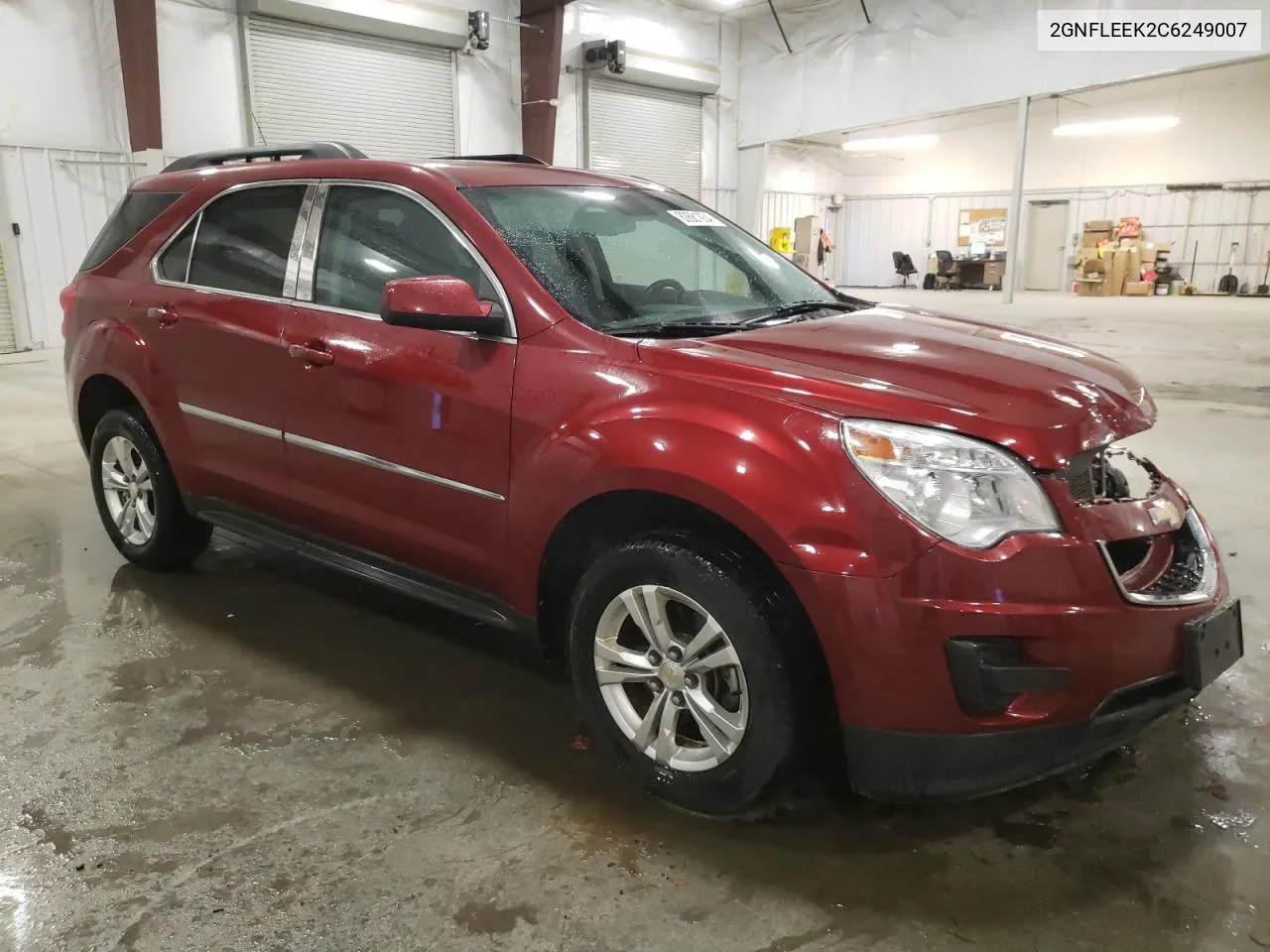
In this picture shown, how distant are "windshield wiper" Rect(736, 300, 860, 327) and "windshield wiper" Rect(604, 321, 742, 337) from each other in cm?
8

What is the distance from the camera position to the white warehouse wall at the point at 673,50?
49.4ft

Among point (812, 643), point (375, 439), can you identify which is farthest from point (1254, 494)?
point (375, 439)

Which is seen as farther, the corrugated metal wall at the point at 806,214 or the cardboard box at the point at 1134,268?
the corrugated metal wall at the point at 806,214

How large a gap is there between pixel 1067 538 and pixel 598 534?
1.03 metres

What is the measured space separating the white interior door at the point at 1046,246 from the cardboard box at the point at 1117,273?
265 centimetres

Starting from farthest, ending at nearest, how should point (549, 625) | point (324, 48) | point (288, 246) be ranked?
point (324, 48) → point (288, 246) → point (549, 625)

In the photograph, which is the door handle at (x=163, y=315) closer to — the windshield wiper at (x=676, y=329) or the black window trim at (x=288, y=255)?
the black window trim at (x=288, y=255)

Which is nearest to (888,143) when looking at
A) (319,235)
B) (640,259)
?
(640,259)

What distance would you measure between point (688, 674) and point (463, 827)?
61 centimetres

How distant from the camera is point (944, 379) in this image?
1956 mm

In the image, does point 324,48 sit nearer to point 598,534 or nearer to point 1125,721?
point 598,534

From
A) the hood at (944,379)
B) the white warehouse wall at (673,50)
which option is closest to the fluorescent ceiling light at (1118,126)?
the white warehouse wall at (673,50)

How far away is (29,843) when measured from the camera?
203 cm

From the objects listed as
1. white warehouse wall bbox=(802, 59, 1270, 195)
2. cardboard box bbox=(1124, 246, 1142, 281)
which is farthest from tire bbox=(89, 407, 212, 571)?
cardboard box bbox=(1124, 246, 1142, 281)
